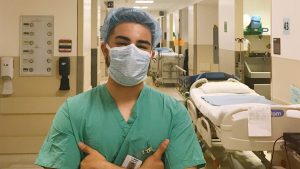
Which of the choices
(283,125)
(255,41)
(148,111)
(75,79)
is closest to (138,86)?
(148,111)

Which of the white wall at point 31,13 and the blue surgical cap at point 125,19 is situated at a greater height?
the white wall at point 31,13

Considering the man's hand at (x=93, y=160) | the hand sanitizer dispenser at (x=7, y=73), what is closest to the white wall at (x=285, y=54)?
the man's hand at (x=93, y=160)

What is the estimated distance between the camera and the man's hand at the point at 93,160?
57.6 inches

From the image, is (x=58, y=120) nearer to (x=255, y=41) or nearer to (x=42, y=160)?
(x=42, y=160)

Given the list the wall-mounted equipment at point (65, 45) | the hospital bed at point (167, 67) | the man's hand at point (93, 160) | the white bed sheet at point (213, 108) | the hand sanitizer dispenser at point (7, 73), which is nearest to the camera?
the man's hand at point (93, 160)

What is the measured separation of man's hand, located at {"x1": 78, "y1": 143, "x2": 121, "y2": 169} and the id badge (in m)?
0.06

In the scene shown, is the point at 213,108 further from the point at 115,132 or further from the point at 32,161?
the point at 32,161

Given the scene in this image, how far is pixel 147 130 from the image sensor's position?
5.12ft

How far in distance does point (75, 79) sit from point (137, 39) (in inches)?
113

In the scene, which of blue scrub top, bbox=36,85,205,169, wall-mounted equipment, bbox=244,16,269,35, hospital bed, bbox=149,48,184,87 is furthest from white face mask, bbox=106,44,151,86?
hospital bed, bbox=149,48,184,87

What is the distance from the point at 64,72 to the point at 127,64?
2809mm

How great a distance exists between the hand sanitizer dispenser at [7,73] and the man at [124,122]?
9.36 ft

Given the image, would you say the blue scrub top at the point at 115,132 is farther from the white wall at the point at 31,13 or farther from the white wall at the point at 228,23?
the white wall at the point at 228,23

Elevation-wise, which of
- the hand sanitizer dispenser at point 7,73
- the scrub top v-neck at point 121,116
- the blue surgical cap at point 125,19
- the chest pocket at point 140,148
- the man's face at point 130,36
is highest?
the blue surgical cap at point 125,19
